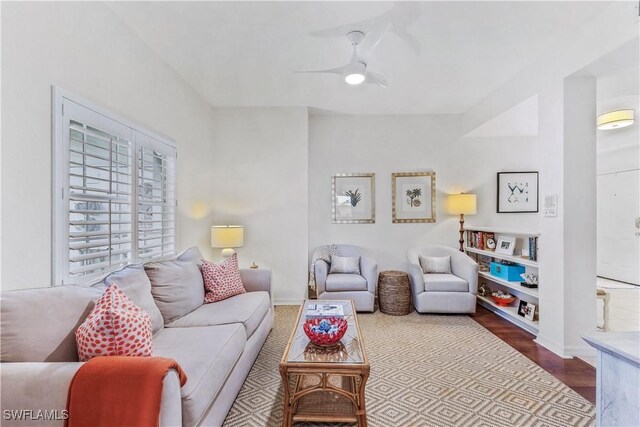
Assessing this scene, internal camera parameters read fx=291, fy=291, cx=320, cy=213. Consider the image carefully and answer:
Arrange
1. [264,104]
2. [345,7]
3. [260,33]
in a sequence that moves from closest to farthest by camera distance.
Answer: [345,7] → [260,33] → [264,104]

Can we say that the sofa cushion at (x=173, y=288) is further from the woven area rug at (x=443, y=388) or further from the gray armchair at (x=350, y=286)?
the gray armchair at (x=350, y=286)

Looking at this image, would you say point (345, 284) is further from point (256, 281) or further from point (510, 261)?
point (510, 261)

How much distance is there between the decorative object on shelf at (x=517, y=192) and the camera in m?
4.52

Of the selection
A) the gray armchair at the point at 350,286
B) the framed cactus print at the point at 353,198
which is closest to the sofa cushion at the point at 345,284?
the gray armchair at the point at 350,286

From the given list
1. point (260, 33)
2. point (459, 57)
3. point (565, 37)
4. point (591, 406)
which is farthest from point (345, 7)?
point (591, 406)

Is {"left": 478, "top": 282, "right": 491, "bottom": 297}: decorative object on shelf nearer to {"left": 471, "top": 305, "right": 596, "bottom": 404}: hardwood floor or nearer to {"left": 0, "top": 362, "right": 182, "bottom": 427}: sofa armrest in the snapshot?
{"left": 471, "top": 305, "right": 596, "bottom": 404}: hardwood floor

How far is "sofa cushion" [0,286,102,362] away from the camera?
1189 mm

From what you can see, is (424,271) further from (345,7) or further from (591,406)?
(345,7)

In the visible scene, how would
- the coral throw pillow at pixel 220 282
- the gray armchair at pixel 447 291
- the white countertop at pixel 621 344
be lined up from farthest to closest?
the gray armchair at pixel 447 291, the coral throw pillow at pixel 220 282, the white countertop at pixel 621 344

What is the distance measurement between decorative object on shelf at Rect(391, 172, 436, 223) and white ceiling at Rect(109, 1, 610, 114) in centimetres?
126

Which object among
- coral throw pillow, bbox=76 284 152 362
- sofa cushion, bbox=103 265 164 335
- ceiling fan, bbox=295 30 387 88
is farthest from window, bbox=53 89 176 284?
ceiling fan, bbox=295 30 387 88

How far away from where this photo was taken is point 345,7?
2.16 metres

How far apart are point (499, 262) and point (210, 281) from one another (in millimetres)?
3594

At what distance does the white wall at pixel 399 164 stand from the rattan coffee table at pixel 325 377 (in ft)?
8.70
